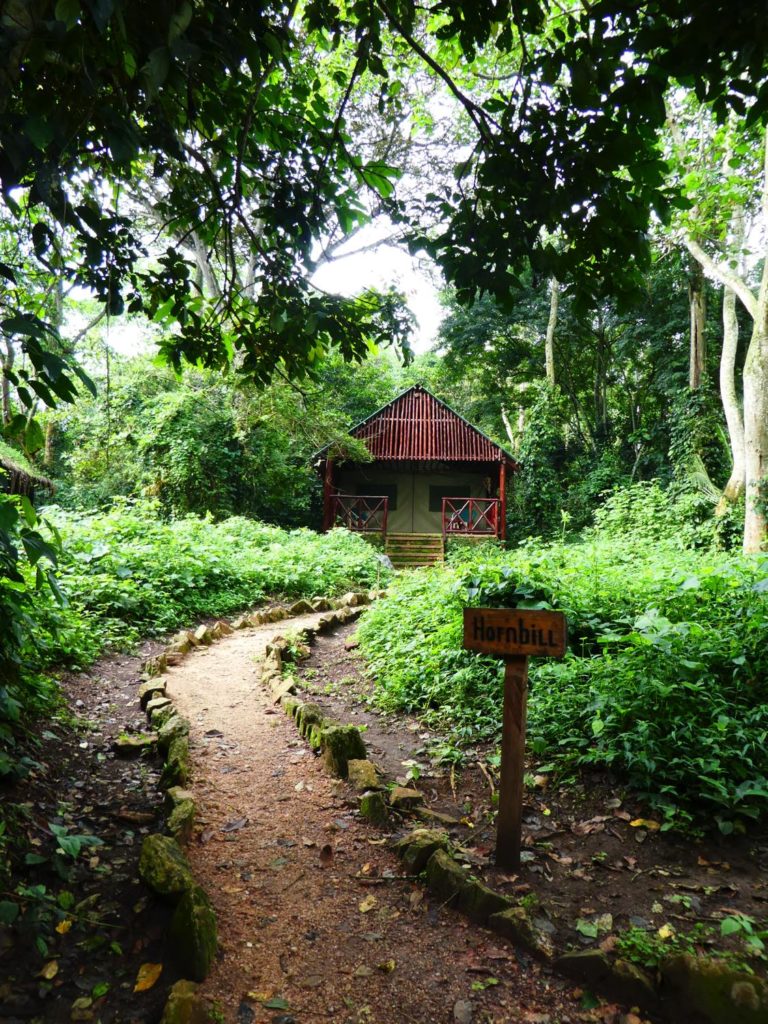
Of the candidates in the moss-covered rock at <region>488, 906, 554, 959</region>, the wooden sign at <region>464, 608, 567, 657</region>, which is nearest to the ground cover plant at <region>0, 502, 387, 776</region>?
the wooden sign at <region>464, 608, 567, 657</region>

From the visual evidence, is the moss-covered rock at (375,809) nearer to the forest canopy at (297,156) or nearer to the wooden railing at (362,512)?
the forest canopy at (297,156)

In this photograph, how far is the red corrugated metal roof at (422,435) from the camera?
1969cm

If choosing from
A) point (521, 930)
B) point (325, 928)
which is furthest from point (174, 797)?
point (521, 930)

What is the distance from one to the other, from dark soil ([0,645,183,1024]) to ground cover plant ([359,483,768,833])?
240cm

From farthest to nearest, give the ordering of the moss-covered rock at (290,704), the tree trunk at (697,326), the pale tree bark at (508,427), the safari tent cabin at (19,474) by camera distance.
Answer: the pale tree bark at (508,427)
the tree trunk at (697,326)
the safari tent cabin at (19,474)
the moss-covered rock at (290,704)

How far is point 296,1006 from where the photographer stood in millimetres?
2256

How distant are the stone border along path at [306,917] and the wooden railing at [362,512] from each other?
1509 cm

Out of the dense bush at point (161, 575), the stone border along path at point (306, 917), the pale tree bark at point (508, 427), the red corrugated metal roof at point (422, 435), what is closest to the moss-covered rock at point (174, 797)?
the stone border along path at point (306, 917)

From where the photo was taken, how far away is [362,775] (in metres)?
3.93

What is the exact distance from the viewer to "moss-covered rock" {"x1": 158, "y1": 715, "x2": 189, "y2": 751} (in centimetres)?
423

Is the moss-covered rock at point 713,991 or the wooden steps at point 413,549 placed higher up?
the wooden steps at point 413,549

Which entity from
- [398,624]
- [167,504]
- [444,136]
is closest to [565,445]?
[444,136]

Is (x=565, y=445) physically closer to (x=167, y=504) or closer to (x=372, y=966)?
(x=167, y=504)

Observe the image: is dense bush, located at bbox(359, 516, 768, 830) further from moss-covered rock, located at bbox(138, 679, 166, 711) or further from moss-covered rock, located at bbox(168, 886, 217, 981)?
moss-covered rock, located at bbox(168, 886, 217, 981)
